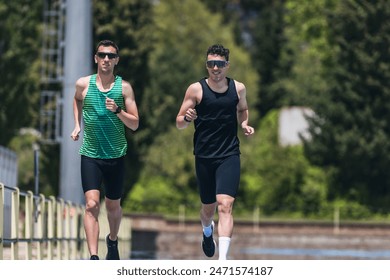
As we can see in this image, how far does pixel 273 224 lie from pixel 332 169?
5970 mm

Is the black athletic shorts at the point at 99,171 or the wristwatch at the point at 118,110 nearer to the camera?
the wristwatch at the point at 118,110

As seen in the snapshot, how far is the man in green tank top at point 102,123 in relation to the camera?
14.2m

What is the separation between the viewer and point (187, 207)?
60.6m

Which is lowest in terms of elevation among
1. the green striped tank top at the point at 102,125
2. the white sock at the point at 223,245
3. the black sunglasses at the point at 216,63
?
the white sock at the point at 223,245

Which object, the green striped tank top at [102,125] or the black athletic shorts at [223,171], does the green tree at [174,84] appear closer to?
the black athletic shorts at [223,171]

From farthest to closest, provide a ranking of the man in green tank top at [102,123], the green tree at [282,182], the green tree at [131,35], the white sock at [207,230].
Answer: the green tree at [282,182] → the green tree at [131,35] → the white sock at [207,230] → the man in green tank top at [102,123]

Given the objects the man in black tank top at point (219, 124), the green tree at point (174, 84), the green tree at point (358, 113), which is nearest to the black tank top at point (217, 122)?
the man in black tank top at point (219, 124)

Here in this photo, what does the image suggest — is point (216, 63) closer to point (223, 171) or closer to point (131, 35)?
point (223, 171)

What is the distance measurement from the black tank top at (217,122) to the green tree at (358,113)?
1677 inches

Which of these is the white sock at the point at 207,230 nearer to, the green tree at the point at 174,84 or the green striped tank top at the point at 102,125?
the green striped tank top at the point at 102,125

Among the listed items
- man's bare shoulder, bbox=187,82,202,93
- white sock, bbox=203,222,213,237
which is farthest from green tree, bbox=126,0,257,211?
man's bare shoulder, bbox=187,82,202,93

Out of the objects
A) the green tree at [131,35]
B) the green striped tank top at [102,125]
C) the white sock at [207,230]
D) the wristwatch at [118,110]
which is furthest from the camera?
the green tree at [131,35]

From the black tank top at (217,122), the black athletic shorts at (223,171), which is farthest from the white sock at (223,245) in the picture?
the black tank top at (217,122)

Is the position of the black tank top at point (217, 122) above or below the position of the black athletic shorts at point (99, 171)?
above
